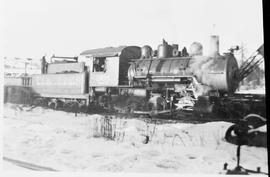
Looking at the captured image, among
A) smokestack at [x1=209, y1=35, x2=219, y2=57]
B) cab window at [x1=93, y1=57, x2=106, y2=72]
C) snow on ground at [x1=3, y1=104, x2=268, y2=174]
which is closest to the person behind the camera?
snow on ground at [x1=3, y1=104, x2=268, y2=174]

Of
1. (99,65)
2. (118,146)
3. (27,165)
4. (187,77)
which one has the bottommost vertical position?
(27,165)

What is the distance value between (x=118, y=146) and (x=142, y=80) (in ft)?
2.52

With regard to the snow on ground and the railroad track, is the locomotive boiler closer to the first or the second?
the snow on ground

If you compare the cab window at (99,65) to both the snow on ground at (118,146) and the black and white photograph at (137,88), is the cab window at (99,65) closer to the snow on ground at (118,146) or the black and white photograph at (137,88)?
the black and white photograph at (137,88)

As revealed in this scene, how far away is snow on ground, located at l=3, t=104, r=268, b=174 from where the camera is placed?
8.03ft

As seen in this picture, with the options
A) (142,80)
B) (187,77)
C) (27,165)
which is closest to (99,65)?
(142,80)

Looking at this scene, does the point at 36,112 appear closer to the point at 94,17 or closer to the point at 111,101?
the point at 111,101

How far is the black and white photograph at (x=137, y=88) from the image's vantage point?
2.49 metres

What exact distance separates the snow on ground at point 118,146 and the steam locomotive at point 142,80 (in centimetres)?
19

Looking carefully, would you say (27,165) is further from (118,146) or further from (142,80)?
(142,80)

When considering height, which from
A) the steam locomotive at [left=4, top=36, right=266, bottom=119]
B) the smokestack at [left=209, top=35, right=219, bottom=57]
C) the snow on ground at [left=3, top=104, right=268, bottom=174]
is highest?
the smokestack at [left=209, top=35, right=219, bottom=57]

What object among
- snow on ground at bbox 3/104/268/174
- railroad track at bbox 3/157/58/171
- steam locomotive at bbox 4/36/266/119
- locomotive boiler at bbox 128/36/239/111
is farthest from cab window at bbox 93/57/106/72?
railroad track at bbox 3/157/58/171

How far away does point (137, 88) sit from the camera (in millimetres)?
3012

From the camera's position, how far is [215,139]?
2.49m
